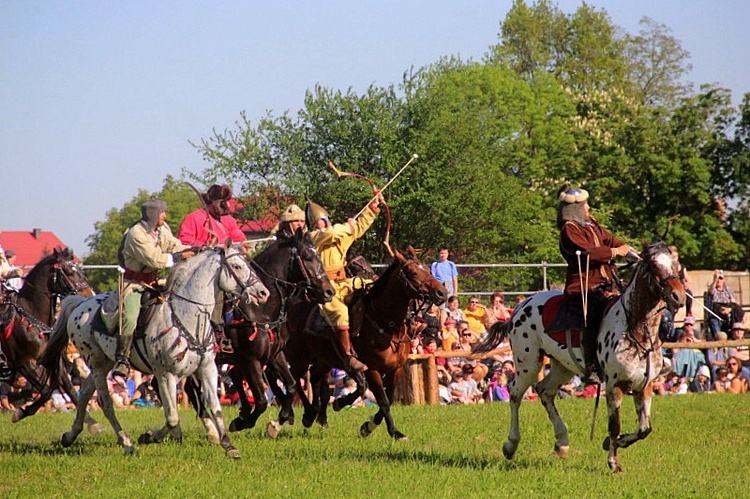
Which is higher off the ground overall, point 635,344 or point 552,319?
point 552,319

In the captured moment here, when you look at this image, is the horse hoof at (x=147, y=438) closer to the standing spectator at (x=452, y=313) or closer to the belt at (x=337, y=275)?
the belt at (x=337, y=275)

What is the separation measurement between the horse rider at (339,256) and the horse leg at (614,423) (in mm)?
3698

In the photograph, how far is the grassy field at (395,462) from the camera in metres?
10.4

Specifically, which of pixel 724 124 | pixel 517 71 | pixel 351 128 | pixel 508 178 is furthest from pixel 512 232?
pixel 517 71

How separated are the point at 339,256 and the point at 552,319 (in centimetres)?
392

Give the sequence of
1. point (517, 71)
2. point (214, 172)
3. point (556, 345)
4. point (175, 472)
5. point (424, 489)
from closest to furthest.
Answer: point (424, 489) → point (175, 472) → point (556, 345) → point (214, 172) → point (517, 71)

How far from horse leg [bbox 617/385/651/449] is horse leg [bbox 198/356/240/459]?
3939 mm

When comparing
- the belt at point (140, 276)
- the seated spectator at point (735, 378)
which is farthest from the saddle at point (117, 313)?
the seated spectator at point (735, 378)

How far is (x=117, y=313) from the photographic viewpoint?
12641mm

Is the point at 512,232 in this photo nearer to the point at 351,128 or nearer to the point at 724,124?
the point at 351,128

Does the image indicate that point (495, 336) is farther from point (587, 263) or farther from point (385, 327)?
point (587, 263)

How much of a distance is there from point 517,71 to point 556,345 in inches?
2121

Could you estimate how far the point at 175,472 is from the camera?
11336 millimetres

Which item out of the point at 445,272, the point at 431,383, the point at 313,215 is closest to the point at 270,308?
the point at 313,215
